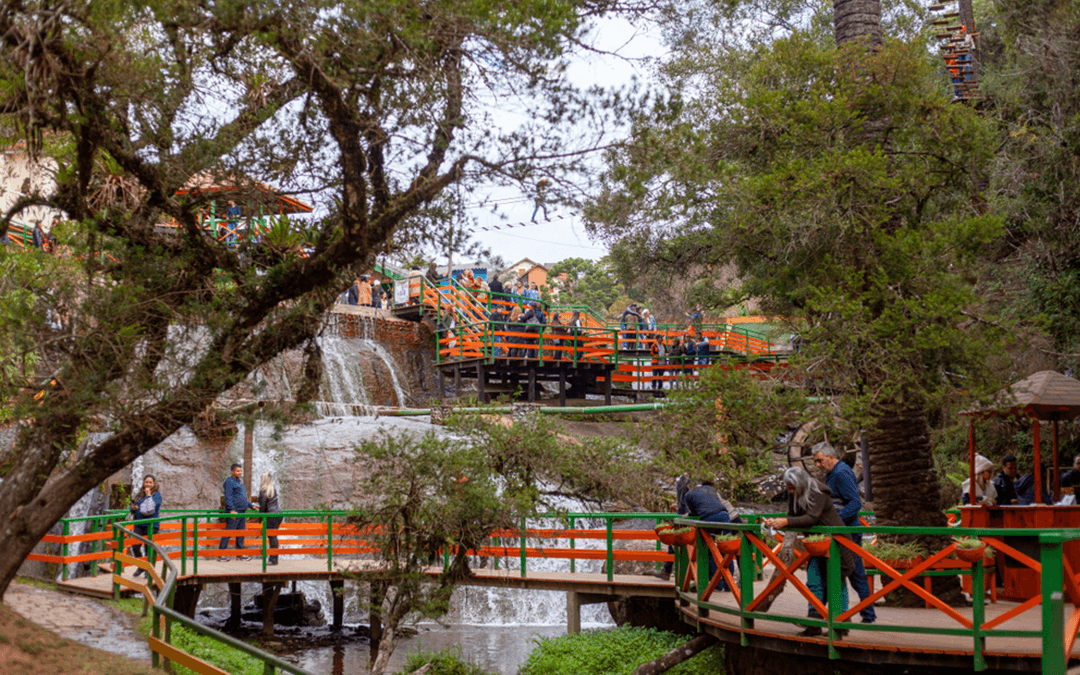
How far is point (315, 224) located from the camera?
7.92 m

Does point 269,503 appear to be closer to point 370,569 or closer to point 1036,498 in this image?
point 370,569

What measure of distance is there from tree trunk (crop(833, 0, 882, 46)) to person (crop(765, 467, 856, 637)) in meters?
7.08

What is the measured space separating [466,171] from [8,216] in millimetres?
3920

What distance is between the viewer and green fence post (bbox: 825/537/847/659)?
7.25m

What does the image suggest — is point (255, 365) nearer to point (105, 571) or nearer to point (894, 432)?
point (894, 432)

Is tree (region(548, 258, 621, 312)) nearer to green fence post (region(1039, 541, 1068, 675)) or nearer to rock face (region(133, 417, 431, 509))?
rock face (region(133, 417, 431, 509))

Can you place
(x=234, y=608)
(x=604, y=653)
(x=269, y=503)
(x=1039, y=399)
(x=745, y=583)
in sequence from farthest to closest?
(x=234, y=608)
(x=269, y=503)
(x=604, y=653)
(x=1039, y=399)
(x=745, y=583)

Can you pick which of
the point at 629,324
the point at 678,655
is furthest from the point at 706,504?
the point at 629,324

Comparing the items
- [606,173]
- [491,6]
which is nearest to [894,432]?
[606,173]

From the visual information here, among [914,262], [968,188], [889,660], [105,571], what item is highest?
[968,188]

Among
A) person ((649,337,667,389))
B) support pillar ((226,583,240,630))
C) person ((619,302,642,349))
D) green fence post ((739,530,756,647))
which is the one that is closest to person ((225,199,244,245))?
green fence post ((739,530,756,647))

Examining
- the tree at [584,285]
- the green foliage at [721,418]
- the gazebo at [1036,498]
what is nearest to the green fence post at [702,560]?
the green foliage at [721,418]

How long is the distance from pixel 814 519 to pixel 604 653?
6.21m

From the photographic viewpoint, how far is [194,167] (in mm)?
7527
